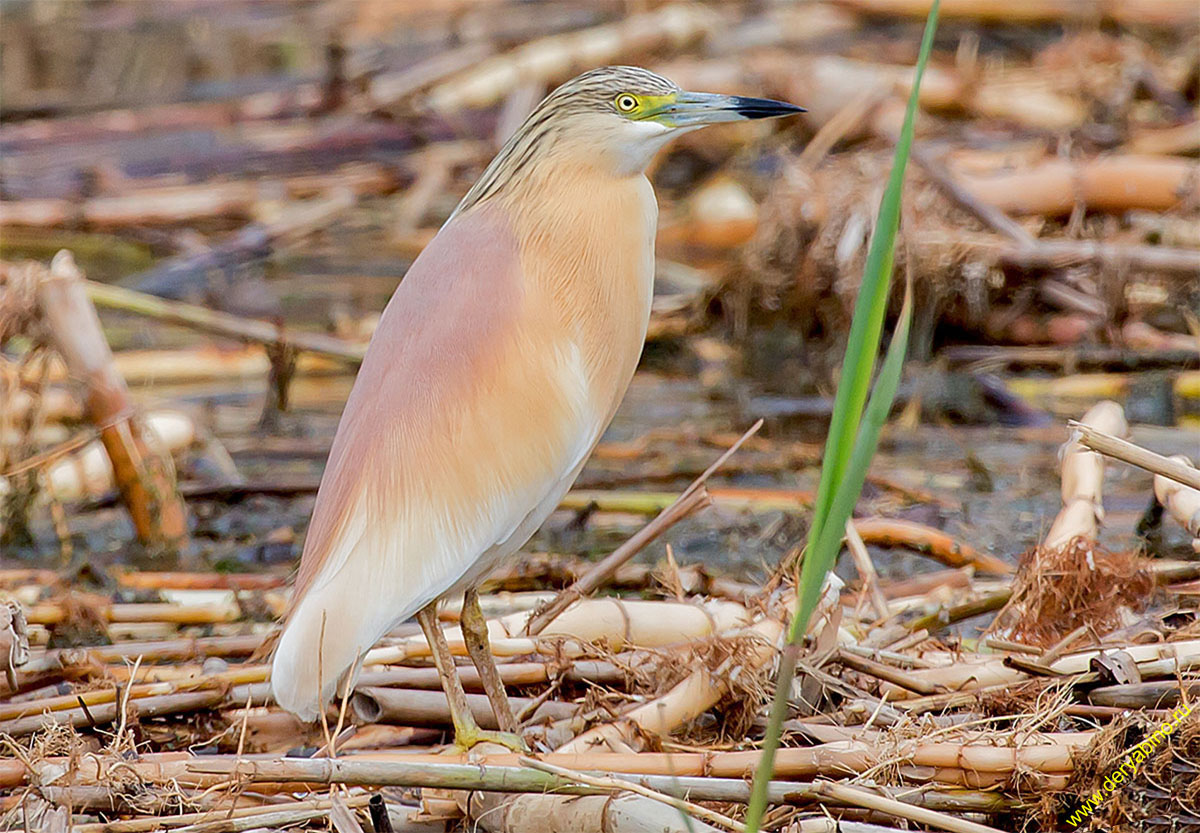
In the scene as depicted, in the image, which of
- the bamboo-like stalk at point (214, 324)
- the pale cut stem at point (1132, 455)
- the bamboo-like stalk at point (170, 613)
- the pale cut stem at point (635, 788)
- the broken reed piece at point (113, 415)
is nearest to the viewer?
the pale cut stem at point (635, 788)

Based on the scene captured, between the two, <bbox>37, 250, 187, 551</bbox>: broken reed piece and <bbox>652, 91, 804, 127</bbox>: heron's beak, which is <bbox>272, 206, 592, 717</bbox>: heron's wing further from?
<bbox>37, 250, 187, 551</bbox>: broken reed piece

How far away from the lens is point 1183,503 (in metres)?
3.23

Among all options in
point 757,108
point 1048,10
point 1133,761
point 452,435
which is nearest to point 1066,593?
point 1133,761

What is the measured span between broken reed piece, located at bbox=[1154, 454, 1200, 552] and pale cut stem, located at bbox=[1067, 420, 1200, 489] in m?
0.31

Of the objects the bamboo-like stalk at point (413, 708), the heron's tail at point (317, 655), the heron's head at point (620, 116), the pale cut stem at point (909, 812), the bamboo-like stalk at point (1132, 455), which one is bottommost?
the bamboo-like stalk at point (413, 708)

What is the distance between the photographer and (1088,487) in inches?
138

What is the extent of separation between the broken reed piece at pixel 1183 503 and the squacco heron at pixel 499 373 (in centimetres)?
117

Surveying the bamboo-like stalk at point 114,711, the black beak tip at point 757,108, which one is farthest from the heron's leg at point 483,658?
the black beak tip at point 757,108

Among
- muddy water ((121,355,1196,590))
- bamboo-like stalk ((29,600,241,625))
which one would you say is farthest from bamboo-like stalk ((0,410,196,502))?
bamboo-like stalk ((29,600,241,625))

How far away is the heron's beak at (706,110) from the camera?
2721mm

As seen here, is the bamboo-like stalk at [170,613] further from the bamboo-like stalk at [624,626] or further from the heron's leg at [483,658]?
the heron's leg at [483,658]

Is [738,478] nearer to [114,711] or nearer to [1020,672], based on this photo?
[1020,672]

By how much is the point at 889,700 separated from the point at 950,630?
2.20 feet

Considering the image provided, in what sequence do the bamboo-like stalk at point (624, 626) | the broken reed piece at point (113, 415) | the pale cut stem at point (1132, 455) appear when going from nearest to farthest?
1. the pale cut stem at point (1132, 455)
2. the bamboo-like stalk at point (624, 626)
3. the broken reed piece at point (113, 415)
